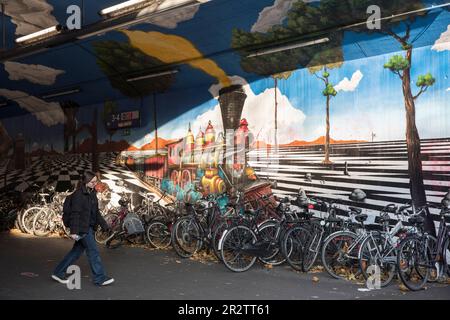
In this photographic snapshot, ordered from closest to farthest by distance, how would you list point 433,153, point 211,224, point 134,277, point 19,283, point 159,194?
1. point 19,283
2. point 134,277
3. point 433,153
4. point 211,224
5. point 159,194

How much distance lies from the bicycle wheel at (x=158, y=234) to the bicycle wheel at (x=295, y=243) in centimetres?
279

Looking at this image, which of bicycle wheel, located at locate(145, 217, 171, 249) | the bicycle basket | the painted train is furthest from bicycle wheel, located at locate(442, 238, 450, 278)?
the bicycle basket

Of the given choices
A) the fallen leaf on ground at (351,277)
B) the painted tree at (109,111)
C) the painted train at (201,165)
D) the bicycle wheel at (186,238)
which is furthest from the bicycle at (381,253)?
the painted tree at (109,111)

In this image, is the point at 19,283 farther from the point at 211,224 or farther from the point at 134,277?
the point at 211,224

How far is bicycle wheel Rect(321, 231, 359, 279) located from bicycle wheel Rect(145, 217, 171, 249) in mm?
3541

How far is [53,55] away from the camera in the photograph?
977 cm

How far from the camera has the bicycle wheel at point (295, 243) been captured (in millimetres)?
6992

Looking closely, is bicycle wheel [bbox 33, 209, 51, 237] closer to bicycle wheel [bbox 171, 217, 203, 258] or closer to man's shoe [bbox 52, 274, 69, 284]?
bicycle wheel [bbox 171, 217, 203, 258]

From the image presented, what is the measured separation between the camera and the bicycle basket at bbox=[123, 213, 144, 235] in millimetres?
9016

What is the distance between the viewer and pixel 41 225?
11352 mm
